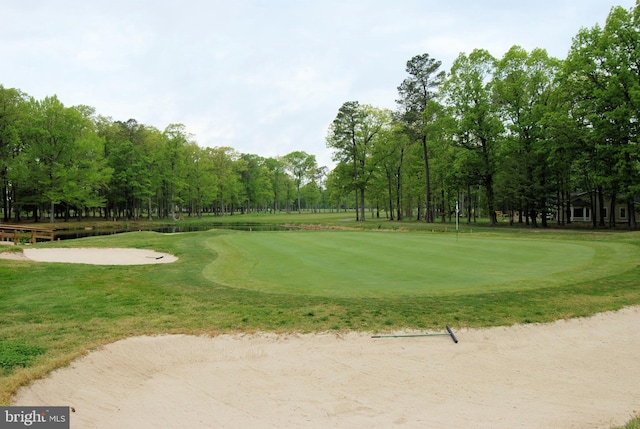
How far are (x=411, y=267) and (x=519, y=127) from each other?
105ft

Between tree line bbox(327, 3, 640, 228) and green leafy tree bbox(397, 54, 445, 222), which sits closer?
tree line bbox(327, 3, 640, 228)

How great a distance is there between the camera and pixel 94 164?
164ft

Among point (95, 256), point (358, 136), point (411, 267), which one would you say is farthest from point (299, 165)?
point (411, 267)

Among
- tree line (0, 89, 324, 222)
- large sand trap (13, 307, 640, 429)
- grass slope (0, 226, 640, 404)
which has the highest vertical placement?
tree line (0, 89, 324, 222)

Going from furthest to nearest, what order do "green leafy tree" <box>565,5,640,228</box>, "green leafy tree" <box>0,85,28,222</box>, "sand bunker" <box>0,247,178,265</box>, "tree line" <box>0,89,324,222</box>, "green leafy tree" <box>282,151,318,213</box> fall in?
1. "green leafy tree" <box>282,151,318,213</box>
2. "tree line" <box>0,89,324,222</box>
3. "green leafy tree" <box>0,85,28,222</box>
4. "green leafy tree" <box>565,5,640,228</box>
5. "sand bunker" <box>0,247,178,265</box>

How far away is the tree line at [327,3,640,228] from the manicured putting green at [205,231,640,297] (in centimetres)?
1638

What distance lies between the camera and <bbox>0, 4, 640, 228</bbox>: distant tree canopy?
93.3 ft

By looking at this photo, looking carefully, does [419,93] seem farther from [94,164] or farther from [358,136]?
[94,164]

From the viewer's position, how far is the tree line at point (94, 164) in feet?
151

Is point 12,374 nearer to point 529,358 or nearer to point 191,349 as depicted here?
point 191,349

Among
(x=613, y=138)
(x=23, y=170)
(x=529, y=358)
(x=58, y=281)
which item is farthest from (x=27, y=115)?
(x=613, y=138)

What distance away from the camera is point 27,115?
45.7 meters

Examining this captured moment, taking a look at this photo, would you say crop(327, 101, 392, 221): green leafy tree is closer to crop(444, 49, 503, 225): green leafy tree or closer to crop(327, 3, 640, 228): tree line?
crop(327, 3, 640, 228): tree line

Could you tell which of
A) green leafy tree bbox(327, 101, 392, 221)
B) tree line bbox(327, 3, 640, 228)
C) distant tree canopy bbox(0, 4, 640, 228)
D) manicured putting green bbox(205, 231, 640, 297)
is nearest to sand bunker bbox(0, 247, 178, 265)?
manicured putting green bbox(205, 231, 640, 297)
